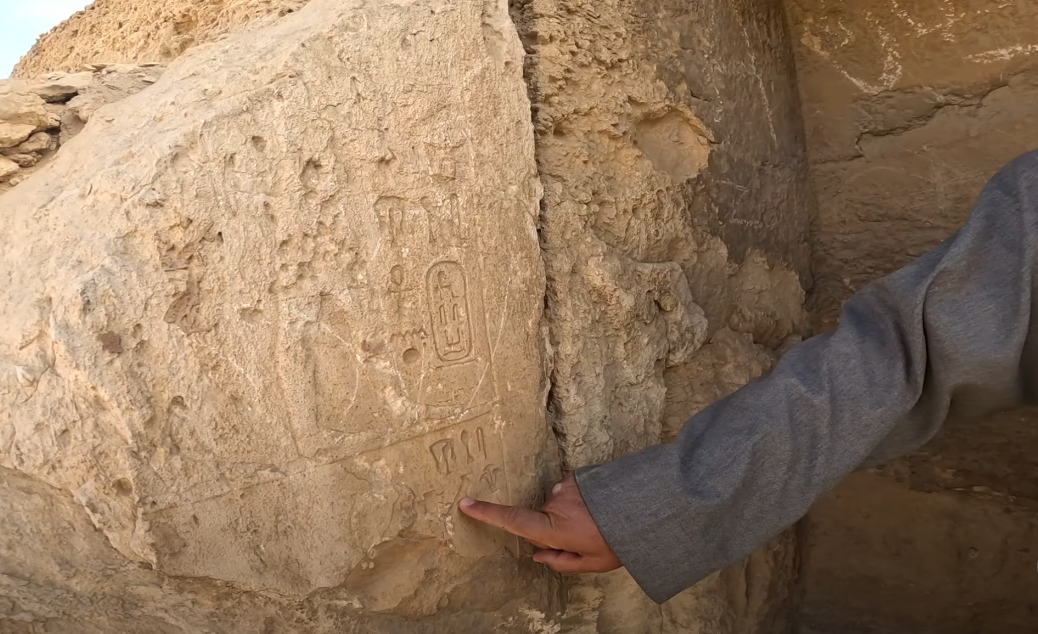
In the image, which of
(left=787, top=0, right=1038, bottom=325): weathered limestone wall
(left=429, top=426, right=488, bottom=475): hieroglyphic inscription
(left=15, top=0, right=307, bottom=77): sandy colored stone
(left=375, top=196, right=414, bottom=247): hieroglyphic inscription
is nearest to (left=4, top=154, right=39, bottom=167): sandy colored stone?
(left=15, top=0, right=307, bottom=77): sandy colored stone

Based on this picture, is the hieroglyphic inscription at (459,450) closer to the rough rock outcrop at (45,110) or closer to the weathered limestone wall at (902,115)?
the rough rock outcrop at (45,110)

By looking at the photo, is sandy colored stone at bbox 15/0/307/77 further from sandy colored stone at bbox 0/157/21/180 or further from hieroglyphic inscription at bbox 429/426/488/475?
hieroglyphic inscription at bbox 429/426/488/475

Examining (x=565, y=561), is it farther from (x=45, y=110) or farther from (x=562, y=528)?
(x=45, y=110)

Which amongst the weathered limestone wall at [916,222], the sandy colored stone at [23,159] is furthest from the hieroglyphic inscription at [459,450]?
the weathered limestone wall at [916,222]

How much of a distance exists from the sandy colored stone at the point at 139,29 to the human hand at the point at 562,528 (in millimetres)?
736

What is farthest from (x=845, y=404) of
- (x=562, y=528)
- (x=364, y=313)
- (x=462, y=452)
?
(x=364, y=313)

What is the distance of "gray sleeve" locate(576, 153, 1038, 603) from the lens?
104 centimetres

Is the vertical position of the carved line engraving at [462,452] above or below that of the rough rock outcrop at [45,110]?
below

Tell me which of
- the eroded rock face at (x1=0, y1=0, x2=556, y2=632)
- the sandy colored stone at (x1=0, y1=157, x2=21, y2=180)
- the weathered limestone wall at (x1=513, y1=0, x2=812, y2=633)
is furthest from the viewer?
the weathered limestone wall at (x1=513, y1=0, x2=812, y2=633)

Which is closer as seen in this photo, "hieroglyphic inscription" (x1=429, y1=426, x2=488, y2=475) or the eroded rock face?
the eroded rock face

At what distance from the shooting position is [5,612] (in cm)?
98

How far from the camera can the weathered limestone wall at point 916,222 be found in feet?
5.11

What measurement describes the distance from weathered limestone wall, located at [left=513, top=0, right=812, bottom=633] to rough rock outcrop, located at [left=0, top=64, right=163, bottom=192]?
22.9 inches

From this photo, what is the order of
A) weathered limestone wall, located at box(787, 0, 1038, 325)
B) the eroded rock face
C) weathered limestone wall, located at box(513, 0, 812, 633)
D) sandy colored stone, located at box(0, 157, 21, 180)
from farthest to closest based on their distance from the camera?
weathered limestone wall, located at box(787, 0, 1038, 325)
weathered limestone wall, located at box(513, 0, 812, 633)
sandy colored stone, located at box(0, 157, 21, 180)
the eroded rock face
